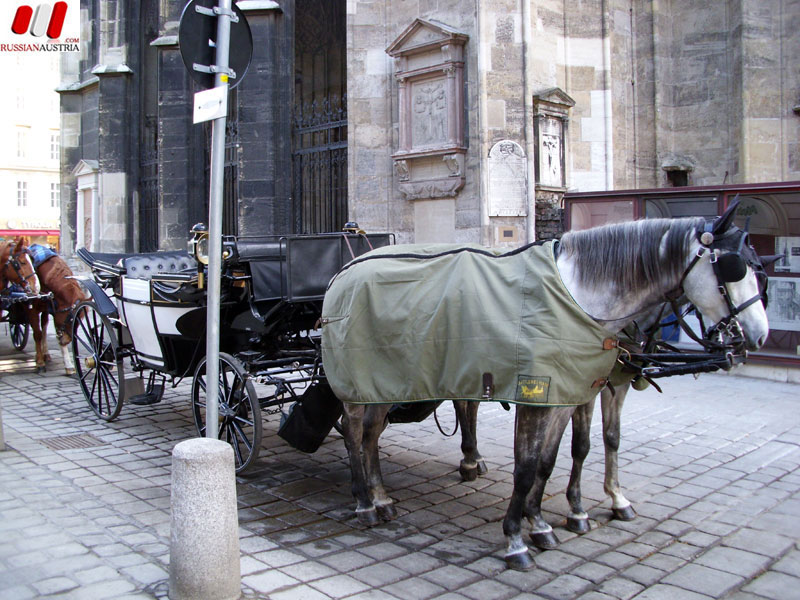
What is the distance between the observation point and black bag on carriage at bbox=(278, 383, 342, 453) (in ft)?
16.3

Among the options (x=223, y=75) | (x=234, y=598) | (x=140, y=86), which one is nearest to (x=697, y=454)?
(x=234, y=598)

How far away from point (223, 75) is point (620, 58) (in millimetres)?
9760

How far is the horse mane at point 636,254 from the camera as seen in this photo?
3771 mm

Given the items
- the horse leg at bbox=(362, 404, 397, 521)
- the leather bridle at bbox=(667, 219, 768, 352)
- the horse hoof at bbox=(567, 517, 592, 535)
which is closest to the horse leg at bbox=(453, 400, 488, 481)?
the horse leg at bbox=(362, 404, 397, 521)

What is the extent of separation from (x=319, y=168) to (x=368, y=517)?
9.54 m

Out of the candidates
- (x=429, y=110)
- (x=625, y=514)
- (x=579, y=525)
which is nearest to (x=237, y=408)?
(x=579, y=525)

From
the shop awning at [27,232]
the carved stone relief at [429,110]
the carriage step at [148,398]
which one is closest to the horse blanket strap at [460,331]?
the carriage step at [148,398]

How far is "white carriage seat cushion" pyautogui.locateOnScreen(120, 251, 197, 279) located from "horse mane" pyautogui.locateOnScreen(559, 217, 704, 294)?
4.46m

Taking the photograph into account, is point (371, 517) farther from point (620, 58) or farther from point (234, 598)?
point (620, 58)

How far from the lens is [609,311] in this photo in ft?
12.6

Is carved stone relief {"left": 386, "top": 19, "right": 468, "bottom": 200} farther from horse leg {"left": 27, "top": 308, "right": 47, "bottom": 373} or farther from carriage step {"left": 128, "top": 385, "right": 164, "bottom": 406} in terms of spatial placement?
horse leg {"left": 27, "top": 308, "right": 47, "bottom": 373}

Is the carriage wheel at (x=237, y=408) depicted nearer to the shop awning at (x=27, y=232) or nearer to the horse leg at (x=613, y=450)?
the horse leg at (x=613, y=450)

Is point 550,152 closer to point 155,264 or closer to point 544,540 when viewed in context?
point 155,264

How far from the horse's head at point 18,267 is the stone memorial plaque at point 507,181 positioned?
6381 mm
